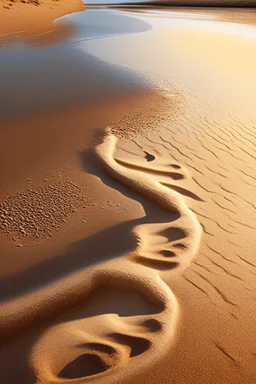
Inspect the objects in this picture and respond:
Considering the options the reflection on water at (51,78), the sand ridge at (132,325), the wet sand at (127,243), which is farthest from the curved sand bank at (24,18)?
the sand ridge at (132,325)

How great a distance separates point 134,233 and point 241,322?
1027mm

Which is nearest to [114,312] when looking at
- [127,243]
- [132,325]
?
[132,325]

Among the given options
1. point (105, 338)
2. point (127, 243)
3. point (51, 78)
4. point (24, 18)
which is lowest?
point (105, 338)

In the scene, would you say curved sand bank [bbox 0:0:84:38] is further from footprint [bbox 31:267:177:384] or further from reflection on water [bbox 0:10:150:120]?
footprint [bbox 31:267:177:384]

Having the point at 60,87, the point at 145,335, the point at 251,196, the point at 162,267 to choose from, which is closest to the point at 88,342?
the point at 145,335

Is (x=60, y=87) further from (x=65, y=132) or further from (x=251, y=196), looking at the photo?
(x=251, y=196)

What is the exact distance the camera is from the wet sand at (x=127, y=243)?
186cm

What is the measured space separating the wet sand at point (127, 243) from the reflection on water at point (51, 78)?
20 centimetres

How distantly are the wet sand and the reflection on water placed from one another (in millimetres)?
202

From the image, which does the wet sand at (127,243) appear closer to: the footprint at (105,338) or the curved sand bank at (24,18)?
the footprint at (105,338)

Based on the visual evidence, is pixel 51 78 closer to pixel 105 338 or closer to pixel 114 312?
pixel 114 312

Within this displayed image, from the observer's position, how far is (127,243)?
104 inches

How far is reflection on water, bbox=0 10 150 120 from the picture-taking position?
541 centimetres

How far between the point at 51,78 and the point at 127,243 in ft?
16.0
